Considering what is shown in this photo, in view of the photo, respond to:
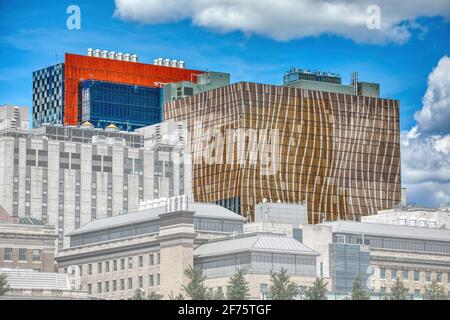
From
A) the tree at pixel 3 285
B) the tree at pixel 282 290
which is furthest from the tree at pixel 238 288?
the tree at pixel 3 285

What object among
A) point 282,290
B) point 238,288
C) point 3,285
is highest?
point 3,285

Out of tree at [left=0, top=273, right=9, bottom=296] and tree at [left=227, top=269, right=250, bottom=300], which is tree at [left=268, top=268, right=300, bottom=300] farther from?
tree at [left=0, top=273, right=9, bottom=296]

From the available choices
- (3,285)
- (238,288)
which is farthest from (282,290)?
(3,285)

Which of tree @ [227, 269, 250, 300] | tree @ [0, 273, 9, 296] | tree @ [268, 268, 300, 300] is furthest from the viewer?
tree @ [227, 269, 250, 300]

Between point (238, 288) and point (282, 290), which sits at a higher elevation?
point (238, 288)

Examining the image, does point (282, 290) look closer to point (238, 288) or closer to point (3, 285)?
point (238, 288)

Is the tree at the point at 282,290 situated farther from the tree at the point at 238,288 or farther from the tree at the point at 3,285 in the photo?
the tree at the point at 3,285

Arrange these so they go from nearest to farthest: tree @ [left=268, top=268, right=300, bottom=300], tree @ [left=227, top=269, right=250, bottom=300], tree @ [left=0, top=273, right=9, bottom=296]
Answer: tree @ [left=0, top=273, right=9, bottom=296] < tree @ [left=268, top=268, right=300, bottom=300] < tree @ [left=227, top=269, right=250, bottom=300]

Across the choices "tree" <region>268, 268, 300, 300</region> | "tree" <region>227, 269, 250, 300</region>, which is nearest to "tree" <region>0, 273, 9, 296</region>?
"tree" <region>227, 269, 250, 300</region>

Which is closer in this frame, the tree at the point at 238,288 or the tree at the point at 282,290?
the tree at the point at 282,290

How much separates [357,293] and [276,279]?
39.1ft

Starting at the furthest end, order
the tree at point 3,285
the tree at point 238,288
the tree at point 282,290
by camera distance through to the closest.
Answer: the tree at point 238,288
the tree at point 282,290
the tree at point 3,285
